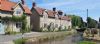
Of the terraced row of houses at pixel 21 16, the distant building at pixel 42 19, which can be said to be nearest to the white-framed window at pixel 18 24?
the terraced row of houses at pixel 21 16

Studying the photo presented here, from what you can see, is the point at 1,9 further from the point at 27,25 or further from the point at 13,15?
the point at 27,25

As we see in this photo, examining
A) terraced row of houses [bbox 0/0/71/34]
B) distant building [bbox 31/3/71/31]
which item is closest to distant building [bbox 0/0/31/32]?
terraced row of houses [bbox 0/0/71/34]

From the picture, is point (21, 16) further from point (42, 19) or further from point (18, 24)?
point (42, 19)

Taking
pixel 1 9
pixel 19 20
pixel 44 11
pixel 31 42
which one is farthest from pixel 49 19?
pixel 31 42

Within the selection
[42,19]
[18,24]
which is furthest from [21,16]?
[42,19]

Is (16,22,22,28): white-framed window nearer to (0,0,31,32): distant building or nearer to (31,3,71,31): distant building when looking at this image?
(0,0,31,32): distant building

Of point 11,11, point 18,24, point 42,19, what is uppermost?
point 11,11

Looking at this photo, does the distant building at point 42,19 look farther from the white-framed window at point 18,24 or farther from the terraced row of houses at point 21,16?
the white-framed window at point 18,24

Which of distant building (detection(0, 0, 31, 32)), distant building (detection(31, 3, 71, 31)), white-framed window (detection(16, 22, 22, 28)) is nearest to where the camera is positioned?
distant building (detection(0, 0, 31, 32))

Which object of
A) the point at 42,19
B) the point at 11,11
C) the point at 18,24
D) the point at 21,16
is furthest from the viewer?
the point at 42,19

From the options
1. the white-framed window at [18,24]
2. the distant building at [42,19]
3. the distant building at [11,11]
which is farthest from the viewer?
the distant building at [42,19]

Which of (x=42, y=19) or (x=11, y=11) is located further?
(x=42, y=19)

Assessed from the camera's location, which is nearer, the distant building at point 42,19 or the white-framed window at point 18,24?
the white-framed window at point 18,24

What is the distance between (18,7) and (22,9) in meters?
1.35
